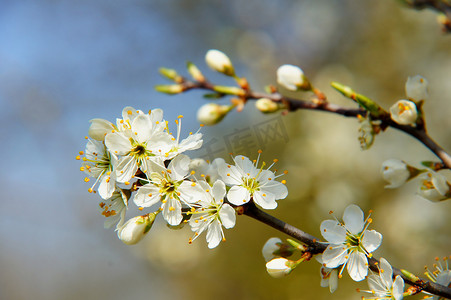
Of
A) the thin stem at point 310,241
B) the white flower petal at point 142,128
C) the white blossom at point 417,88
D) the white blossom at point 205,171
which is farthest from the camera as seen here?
the white blossom at point 417,88

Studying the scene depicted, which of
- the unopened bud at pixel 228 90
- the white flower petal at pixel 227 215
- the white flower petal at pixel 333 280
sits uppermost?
the unopened bud at pixel 228 90

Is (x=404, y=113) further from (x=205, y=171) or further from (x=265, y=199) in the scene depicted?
(x=205, y=171)

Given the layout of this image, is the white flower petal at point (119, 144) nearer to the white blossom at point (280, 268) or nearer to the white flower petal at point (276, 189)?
the white flower petal at point (276, 189)

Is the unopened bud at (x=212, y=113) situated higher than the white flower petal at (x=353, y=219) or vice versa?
the unopened bud at (x=212, y=113)

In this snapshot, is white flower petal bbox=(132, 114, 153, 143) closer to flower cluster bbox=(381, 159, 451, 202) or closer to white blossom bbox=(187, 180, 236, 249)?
white blossom bbox=(187, 180, 236, 249)

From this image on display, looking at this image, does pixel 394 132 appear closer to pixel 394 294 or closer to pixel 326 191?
pixel 326 191

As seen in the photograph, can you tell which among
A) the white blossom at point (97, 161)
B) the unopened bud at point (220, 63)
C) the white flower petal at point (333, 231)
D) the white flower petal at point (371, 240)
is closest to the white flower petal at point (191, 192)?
the white blossom at point (97, 161)

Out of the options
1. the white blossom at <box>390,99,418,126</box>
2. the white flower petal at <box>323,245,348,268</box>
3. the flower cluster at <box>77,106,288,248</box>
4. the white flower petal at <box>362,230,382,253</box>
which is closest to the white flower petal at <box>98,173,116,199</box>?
the flower cluster at <box>77,106,288,248</box>
